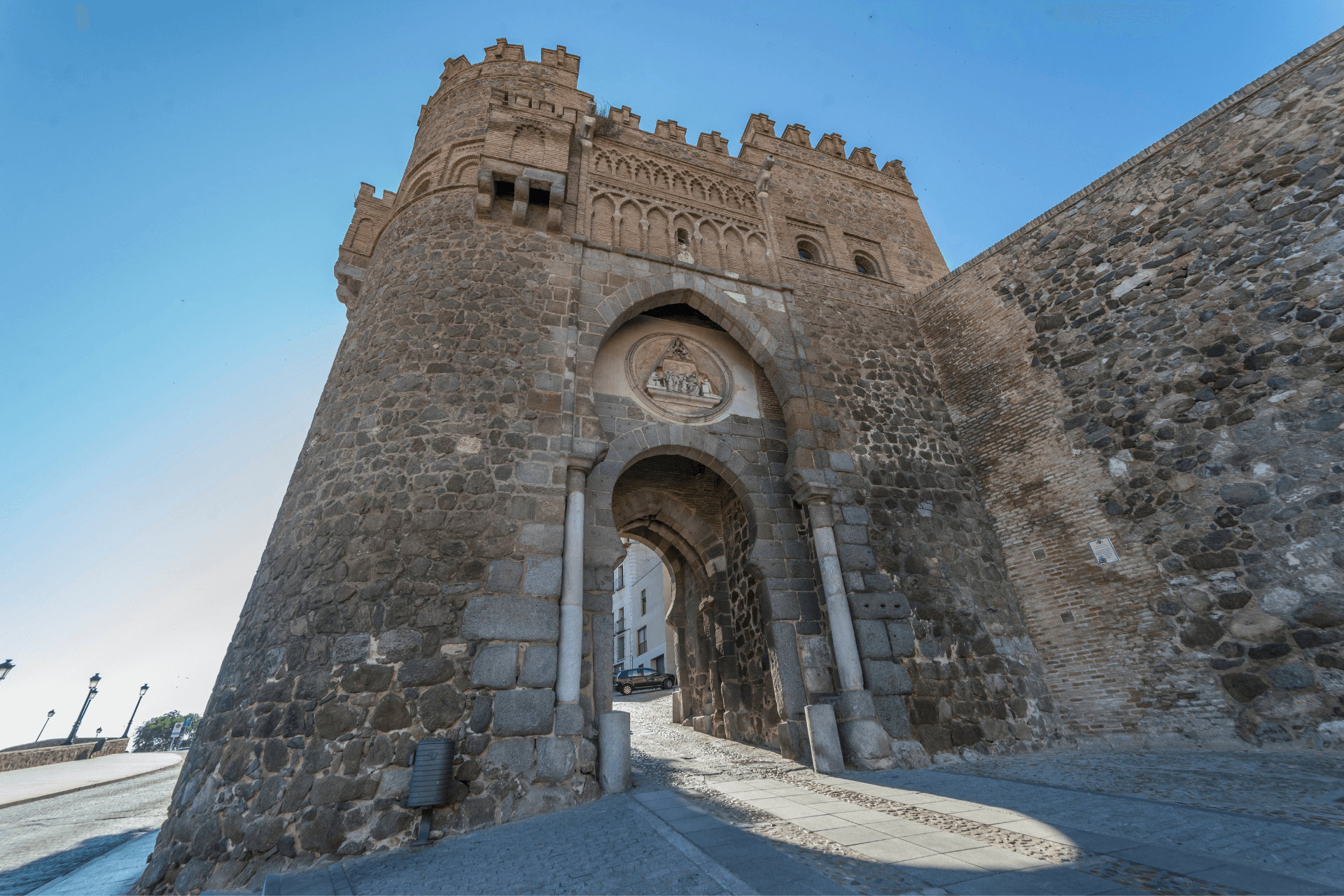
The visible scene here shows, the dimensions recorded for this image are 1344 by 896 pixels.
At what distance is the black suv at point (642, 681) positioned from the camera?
66.8 ft

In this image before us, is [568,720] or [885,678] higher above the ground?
[885,678]

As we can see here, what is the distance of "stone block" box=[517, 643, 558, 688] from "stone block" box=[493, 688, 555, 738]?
76mm

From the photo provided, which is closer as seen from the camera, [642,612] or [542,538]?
[542,538]

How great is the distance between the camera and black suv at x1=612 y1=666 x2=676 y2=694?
20.4 m

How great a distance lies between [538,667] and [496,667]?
423mm

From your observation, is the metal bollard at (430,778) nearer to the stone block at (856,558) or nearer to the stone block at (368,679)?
the stone block at (368,679)

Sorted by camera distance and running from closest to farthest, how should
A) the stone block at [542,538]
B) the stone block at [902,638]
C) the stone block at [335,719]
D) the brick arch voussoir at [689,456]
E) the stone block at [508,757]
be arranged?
1. the stone block at [335,719]
2. the stone block at [508,757]
3. the stone block at [542,538]
4. the stone block at [902,638]
5. the brick arch voussoir at [689,456]

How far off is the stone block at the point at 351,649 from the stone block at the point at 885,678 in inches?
228

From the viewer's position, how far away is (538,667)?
571 centimetres

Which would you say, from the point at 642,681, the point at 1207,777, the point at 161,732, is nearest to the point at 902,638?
the point at 1207,777

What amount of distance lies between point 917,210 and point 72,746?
3056 cm

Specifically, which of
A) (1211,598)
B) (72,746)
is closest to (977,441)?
(1211,598)

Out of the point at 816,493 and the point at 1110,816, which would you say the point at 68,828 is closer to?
the point at 816,493

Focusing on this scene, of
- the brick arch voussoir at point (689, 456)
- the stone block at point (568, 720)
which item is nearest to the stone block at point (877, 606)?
the brick arch voussoir at point (689, 456)
